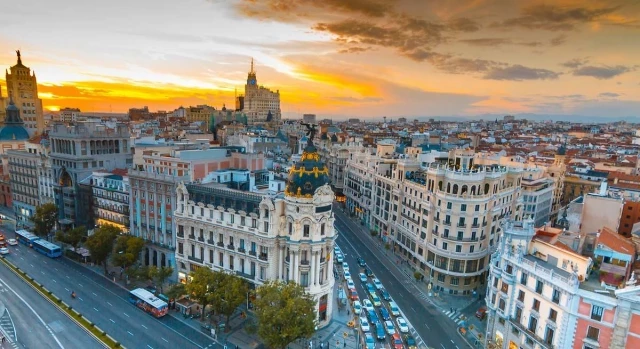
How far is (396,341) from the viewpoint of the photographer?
68062 mm

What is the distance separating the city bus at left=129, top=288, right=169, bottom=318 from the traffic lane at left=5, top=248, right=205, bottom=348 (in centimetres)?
97

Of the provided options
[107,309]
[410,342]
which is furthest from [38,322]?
[410,342]

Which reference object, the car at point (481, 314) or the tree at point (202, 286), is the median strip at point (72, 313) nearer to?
the tree at point (202, 286)

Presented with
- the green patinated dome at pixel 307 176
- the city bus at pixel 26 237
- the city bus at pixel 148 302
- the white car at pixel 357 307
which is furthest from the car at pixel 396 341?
the city bus at pixel 26 237

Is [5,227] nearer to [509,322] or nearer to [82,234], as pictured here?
[82,234]

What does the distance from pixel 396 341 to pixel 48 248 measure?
9110 centimetres

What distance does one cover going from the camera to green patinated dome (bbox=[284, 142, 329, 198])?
69125mm

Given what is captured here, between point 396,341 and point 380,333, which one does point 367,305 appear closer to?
point 380,333

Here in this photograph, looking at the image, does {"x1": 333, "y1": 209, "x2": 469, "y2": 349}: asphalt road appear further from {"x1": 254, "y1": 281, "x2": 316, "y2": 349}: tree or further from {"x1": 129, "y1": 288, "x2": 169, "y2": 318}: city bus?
{"x1": 129, "y1": 288, "x2": 169, "y2": 318}: city bus

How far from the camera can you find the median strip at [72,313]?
64.8m

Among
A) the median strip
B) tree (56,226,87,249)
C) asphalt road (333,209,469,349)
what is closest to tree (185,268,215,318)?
the median strip

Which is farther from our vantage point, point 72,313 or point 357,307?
point 357,307

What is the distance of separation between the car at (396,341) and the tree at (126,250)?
58.2m

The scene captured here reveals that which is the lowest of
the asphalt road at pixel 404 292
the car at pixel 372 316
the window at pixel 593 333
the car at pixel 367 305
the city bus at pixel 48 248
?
the asphalt road at pixel 404 292
